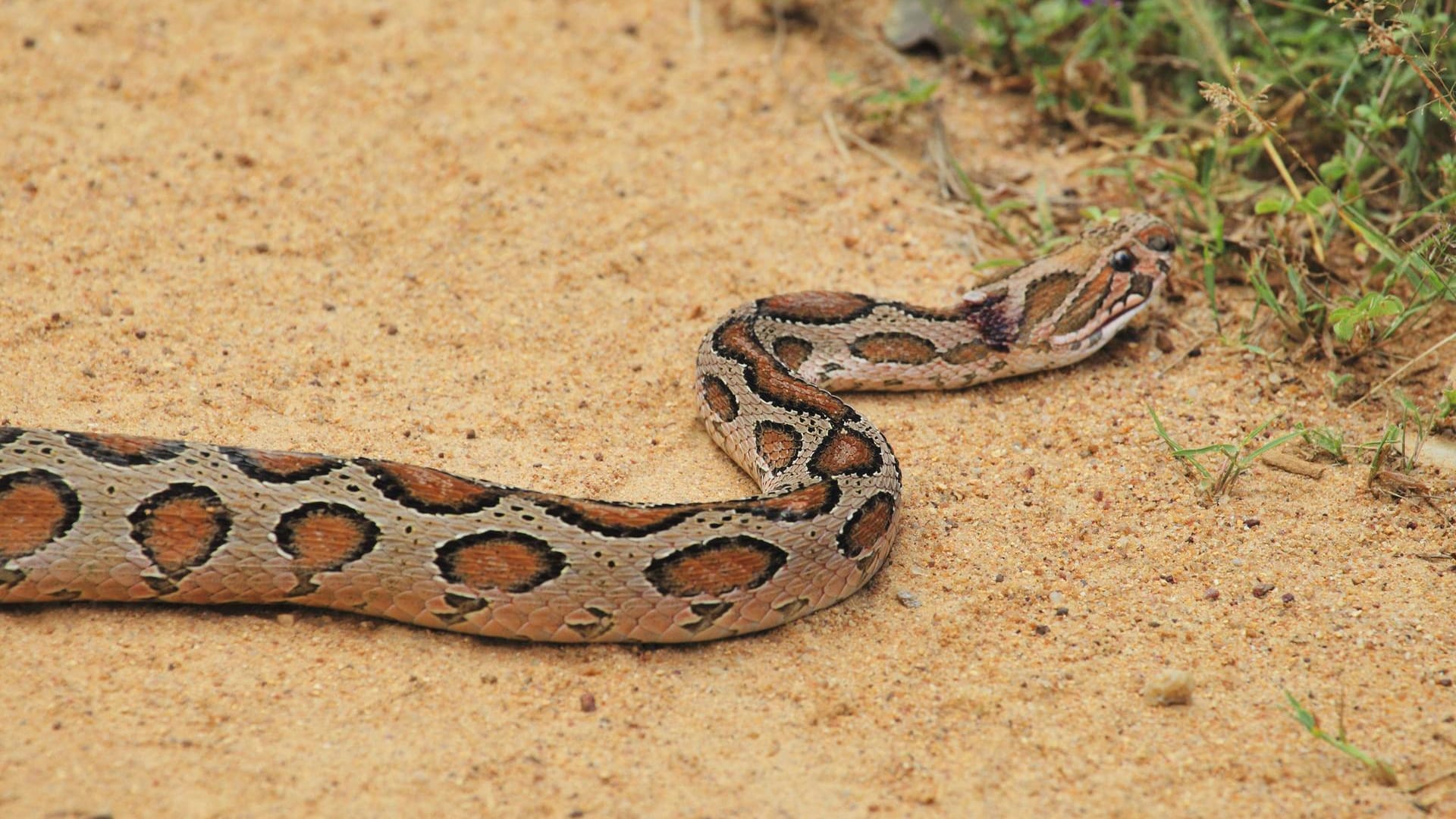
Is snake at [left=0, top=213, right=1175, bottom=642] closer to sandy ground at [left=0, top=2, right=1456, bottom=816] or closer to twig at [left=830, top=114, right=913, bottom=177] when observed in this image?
sandy ground at [left=0, top=2, right=1456, bottom=816]

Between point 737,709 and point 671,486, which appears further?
point 671,486

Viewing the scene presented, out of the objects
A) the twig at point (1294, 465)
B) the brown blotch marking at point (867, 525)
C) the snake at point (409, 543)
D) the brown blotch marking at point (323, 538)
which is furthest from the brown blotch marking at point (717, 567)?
the twig at point (1294, 465)

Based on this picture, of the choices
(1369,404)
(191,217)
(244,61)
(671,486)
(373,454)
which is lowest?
(1369,404)

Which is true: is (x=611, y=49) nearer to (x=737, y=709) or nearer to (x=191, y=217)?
(x=191, y=217)

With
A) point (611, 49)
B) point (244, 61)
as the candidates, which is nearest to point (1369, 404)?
point (611, 49)

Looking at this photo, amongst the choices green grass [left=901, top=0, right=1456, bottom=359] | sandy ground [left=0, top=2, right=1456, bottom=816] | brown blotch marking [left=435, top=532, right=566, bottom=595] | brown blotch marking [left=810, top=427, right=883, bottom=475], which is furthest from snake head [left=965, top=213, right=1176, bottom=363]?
brown blotch marking [left=435, top=532, right=566, bottom=595]

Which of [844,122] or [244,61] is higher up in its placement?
[244,61]

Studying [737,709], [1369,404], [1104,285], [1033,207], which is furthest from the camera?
[1033,207]

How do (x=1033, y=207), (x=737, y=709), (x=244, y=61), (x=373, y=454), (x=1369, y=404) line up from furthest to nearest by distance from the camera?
(x=244, y=61), (x=1033, y=207), (x=1369, y=404), (x=373, y=454), (x=737, y=709)
